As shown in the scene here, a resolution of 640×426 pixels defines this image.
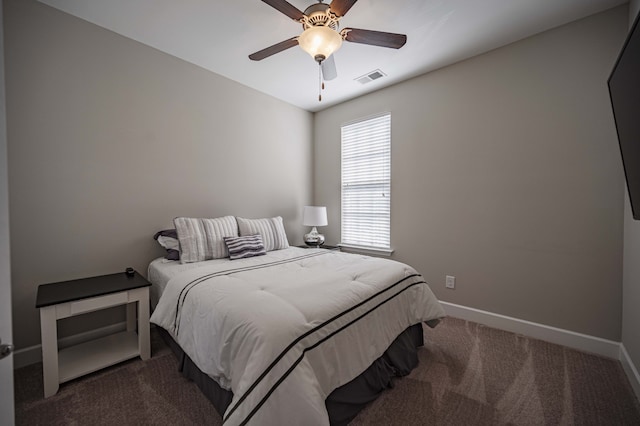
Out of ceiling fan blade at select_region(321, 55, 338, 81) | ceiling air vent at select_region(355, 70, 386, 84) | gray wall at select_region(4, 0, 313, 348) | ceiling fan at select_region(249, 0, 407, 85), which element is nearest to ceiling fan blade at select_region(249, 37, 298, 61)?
ceiling fan at select_region(249, 0, 407, 85)

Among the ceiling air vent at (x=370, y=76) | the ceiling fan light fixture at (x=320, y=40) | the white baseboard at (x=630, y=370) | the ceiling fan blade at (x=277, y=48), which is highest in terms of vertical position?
the ceiling air vent at (x=370, y=76)

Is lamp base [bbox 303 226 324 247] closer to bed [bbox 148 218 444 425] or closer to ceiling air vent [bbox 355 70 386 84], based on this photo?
bed [bbox 148 218 444 425]

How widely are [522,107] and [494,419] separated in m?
2.50

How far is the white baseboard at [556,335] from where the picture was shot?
6.26 ft

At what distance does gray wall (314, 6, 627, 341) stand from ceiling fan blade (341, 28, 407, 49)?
1286mm

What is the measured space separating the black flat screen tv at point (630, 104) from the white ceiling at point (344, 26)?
1.23 metres

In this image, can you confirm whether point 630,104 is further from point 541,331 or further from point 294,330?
point 541,331

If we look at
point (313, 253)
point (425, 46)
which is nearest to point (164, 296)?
point (313, 253)

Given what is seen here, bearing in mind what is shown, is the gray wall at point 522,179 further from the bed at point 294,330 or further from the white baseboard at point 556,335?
the bed at point 294,330

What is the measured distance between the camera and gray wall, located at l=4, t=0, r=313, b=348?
1968mm

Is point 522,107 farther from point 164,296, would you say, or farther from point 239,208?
point 164,296

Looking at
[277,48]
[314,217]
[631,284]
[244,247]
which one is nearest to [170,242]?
[244,247]

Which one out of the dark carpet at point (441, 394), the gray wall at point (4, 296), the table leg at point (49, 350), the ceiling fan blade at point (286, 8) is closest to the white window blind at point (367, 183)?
the dark carpet at point (441, 394)

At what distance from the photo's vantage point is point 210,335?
4.75 ft
